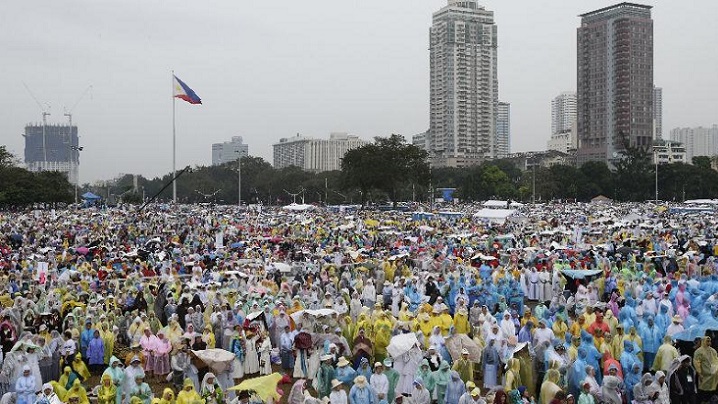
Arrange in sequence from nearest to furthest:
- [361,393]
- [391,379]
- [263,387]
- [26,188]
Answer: [263,387], [361,393], [391,379], [26,188]

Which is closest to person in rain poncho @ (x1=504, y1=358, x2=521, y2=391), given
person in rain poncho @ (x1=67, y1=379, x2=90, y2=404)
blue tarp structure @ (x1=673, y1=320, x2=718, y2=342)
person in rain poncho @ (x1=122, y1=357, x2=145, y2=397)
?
blue tarp structure @ (x1=673, y1=320, x2=718, y2=342)

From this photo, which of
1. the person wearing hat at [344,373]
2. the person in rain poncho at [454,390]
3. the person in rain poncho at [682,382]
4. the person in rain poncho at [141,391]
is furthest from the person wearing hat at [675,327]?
the person in rain poncho at [141,391]

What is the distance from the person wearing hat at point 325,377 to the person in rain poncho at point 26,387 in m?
3.06

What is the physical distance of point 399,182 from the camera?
61.4m

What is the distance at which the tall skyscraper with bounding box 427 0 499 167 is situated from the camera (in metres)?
125

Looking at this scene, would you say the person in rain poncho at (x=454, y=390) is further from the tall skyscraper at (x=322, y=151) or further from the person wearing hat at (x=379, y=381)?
the tall skyscraper at (x=322, y=151)

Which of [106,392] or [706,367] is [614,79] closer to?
[706,367]

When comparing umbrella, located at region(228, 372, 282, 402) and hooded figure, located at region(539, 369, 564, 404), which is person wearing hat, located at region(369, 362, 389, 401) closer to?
umbrella, located at region(228, 372, 282, 402)

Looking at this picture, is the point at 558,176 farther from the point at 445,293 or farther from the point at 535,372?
the point at 535,372

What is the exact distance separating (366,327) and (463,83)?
390 feet

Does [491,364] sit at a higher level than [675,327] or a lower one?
lower

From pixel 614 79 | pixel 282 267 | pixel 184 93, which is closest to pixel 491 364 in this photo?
pixel 282 267

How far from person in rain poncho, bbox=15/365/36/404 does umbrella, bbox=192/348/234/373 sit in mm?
1859

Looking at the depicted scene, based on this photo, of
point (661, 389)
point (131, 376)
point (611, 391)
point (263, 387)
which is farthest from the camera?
point (131, 376)
